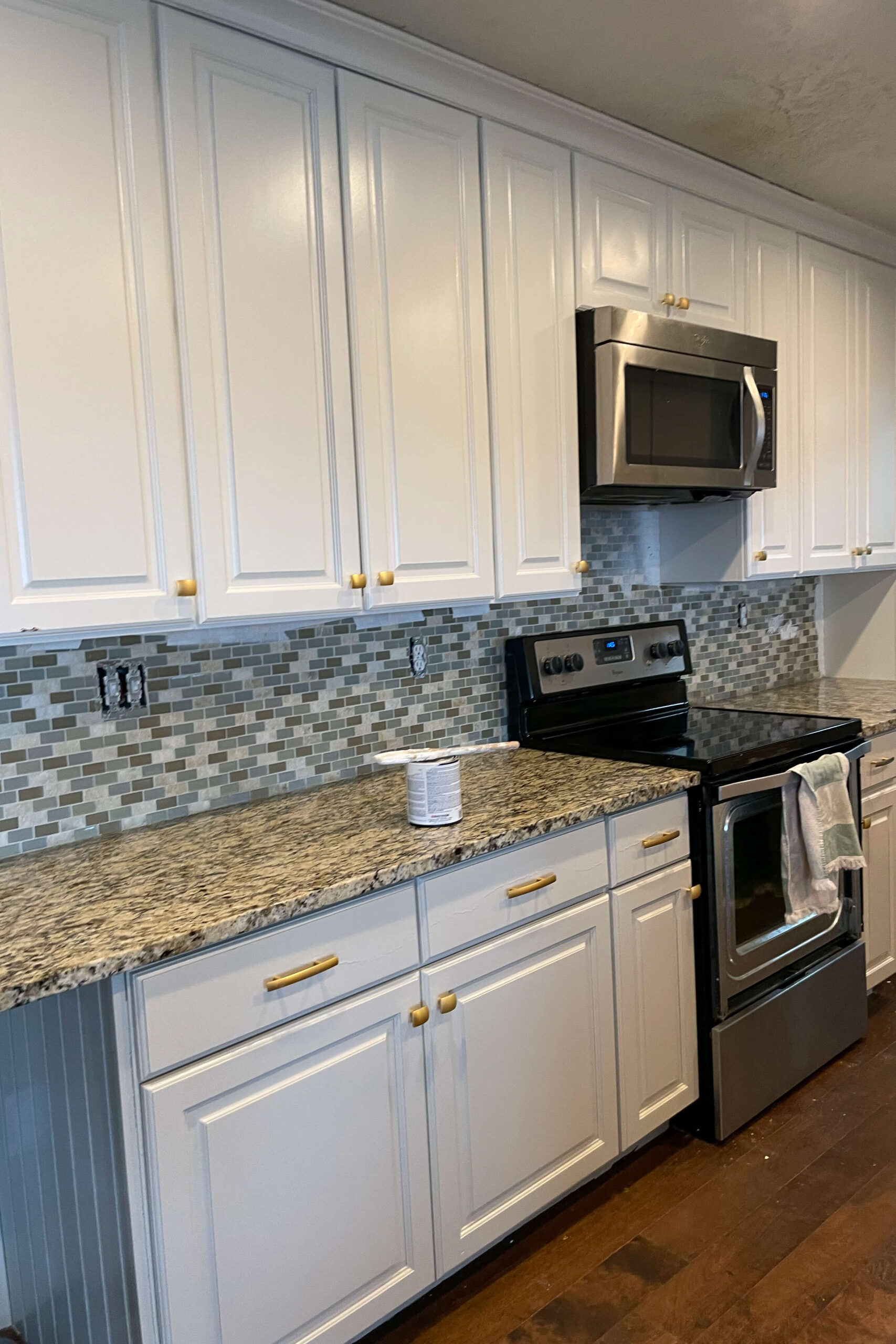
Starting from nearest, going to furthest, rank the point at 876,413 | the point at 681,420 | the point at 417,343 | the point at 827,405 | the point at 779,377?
the point at 417,343, the point at 681,420, the point at 779,377, the point at 827,405, the point at 876,413

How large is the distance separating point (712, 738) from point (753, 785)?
0.85 ft

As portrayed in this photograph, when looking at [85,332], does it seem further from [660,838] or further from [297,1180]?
[660,838]

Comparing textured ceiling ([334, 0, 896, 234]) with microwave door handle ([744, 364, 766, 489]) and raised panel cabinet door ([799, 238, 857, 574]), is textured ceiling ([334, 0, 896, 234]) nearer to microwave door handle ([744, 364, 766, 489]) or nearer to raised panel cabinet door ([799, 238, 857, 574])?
raised panel cabinet door ([799, 238, 857, 574])

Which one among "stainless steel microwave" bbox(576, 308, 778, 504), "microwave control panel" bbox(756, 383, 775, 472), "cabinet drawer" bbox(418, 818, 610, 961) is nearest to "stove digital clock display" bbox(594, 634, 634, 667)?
"stainless steel microwave" bbox(576, 308, 778, 504)

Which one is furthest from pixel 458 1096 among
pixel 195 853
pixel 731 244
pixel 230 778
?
pixel 731 244

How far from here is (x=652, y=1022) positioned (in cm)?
209

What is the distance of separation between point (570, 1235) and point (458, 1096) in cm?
51

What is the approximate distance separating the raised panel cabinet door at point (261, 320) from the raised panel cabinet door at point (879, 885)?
184 centimetres

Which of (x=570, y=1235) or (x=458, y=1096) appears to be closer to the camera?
(x=458, y=1096)

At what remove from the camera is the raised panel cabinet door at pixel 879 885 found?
277 centimetres

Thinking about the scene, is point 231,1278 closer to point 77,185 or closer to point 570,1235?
point 570,1235

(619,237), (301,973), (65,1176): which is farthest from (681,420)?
(65,1176)

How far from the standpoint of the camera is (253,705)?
6.77 ft

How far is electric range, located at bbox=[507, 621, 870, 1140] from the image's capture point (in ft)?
7.14
